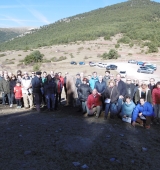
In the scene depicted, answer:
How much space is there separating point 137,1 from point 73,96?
503 ft

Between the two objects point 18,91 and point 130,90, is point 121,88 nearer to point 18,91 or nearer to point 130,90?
point 130,90

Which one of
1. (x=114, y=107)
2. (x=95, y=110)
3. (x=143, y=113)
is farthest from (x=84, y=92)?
(x=143, y=113)

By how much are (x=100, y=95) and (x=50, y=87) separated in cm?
214

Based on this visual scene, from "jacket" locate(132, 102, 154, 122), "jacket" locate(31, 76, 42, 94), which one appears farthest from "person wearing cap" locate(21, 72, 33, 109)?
"jacket" locate(132, 102, 154, 122)

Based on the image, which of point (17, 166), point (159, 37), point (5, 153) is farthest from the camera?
point (159, 37)

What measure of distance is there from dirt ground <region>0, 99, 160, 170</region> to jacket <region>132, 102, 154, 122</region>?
16.9 inches

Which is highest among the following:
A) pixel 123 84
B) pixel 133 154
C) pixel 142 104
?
pixel 123 84

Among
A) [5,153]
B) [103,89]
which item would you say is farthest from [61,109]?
[5,153]

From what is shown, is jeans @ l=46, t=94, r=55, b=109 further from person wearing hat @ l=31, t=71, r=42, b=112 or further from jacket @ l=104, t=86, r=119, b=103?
jacket @ l=104, t=86, r=119, b=103

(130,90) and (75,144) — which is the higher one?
(130,90)

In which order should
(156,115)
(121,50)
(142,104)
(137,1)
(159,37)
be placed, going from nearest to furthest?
1. (142,104)
2. (156,115)
3. (121,50)
4. (159,37)
5. (137,1)

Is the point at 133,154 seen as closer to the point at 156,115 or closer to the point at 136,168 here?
the point at 136,168

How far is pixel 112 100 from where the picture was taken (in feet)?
27.9

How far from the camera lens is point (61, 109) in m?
10.5
